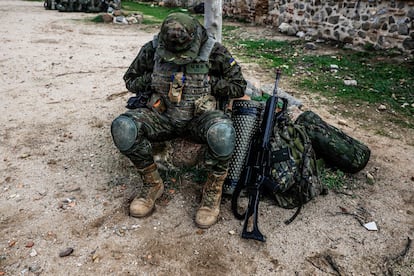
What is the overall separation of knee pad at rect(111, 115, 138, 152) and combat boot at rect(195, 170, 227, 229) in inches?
26.1

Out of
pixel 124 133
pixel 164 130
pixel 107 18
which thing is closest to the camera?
pixel 124 133

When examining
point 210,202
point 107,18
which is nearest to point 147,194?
point 210,202

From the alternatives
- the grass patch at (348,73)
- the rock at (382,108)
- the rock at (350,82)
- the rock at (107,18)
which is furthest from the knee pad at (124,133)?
the rock at (107,18)

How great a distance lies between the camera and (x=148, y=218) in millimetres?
2838

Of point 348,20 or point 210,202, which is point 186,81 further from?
point 348,20

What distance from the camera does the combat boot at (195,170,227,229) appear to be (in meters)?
2.73

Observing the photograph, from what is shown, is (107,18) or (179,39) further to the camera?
(107,18)

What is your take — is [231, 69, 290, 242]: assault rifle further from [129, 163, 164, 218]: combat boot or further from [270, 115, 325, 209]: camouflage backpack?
[129, 163, 164, 218]: combat boot

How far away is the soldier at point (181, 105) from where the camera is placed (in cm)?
265

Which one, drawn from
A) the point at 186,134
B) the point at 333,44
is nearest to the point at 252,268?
the point at 186,134

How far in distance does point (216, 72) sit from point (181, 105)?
0.44 meters

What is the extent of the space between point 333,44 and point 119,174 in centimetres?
669

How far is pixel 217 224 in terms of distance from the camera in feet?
9.12

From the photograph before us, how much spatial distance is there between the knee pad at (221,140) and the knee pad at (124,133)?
Answer: 22.2 inches
